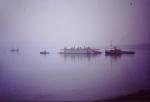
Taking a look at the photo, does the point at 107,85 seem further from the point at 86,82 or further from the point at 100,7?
the point at 100,7

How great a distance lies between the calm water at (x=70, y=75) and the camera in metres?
→ 5.38

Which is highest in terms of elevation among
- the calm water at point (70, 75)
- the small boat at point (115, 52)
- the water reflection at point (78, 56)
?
the small boat at point (115, 52)

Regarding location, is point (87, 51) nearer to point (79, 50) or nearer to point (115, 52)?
point (79, 50)

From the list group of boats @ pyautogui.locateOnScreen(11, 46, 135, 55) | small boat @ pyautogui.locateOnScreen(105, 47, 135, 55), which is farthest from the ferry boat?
small boat @ pyautogui.locateOnScreen(105, 47, 135, 55)

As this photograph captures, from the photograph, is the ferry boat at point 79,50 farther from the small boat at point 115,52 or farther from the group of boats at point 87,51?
the small boat at point 115,52

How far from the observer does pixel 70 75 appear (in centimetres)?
542

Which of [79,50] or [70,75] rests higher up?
[79,50]

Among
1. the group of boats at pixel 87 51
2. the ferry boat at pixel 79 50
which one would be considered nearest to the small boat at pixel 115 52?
the group of boats at pixel 87 51

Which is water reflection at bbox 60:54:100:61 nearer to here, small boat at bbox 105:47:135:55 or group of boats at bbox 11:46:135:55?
group of boats at bbox 11:46:135:55

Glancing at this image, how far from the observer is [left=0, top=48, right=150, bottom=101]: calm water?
17.6 feet

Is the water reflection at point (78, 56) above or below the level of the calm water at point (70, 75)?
above

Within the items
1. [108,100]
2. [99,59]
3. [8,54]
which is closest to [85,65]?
[99,59]

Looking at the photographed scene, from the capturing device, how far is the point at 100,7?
5.49 metres

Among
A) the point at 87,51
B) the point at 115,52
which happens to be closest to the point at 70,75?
the point at 87,51
